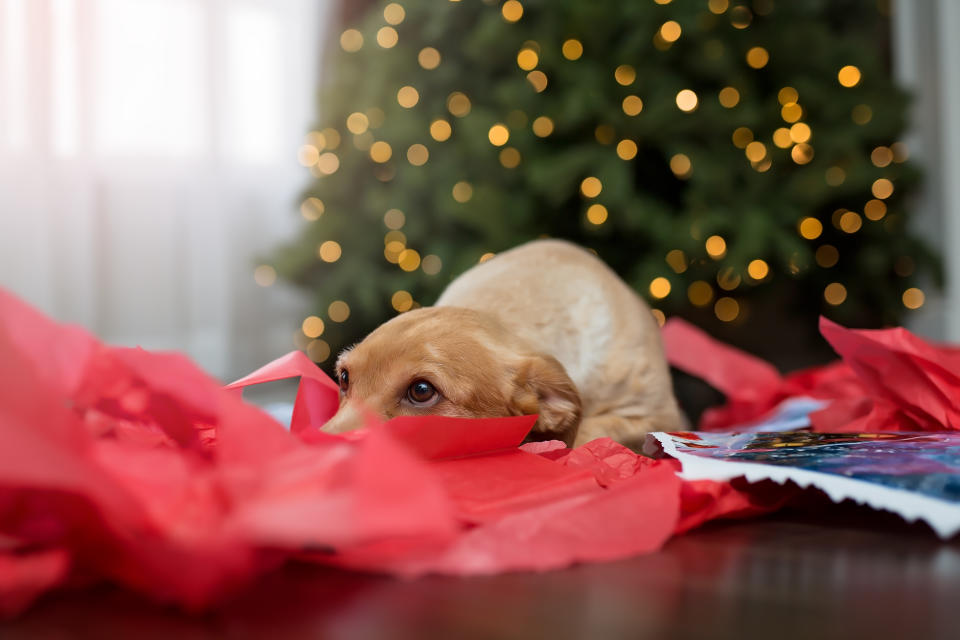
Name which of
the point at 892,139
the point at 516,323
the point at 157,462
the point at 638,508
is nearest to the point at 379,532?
the point at 157,462

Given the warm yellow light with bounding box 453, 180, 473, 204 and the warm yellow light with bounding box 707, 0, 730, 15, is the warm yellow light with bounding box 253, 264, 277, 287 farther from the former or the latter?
the warm yellow light with bounding box 707, 0, 730, 15

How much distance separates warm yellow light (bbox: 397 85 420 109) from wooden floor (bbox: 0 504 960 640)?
9.83 ft

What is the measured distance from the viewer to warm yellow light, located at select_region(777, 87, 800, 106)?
3.26 m

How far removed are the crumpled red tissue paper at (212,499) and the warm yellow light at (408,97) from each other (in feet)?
9.15

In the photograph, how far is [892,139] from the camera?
3.44 m

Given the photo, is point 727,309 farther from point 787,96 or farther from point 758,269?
point 787,96

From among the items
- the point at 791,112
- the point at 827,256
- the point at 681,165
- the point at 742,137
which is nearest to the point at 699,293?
the point at 681,165

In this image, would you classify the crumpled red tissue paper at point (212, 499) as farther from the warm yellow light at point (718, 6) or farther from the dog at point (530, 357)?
the warm yellow light at point (718, 6)

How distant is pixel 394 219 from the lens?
3.48 meters

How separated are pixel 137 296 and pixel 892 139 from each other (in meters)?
3.75

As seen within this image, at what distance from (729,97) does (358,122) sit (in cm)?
170

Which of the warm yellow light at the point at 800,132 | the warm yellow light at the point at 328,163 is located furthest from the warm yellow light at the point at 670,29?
the warm yellow light at the point at 328,163

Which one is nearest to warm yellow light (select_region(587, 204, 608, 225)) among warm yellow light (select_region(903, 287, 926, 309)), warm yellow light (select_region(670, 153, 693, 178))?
warm yellow light (select_region(670, 153, 693, 178))

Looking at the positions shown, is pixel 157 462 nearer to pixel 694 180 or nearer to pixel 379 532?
pixel 379 532
